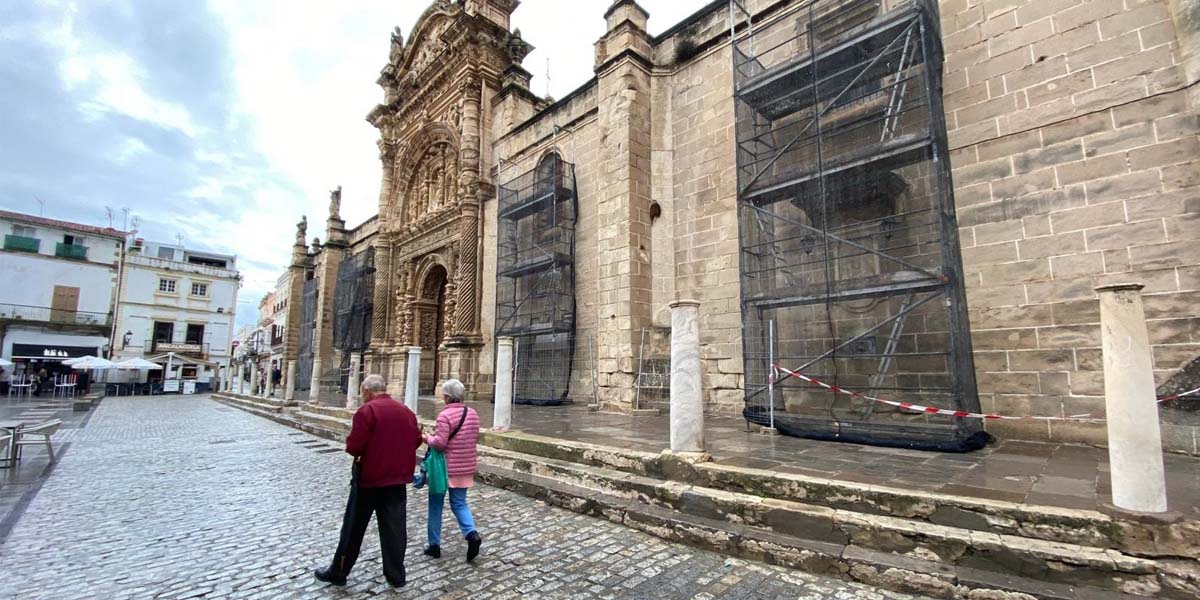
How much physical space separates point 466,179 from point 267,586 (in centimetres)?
1220

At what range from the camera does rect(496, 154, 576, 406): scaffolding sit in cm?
1057

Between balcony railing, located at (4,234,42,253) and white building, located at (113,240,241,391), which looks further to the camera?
white building, located at (113,240,241,391)

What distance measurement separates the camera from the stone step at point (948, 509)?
2.27 metres

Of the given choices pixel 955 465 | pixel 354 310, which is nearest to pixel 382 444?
pixel 955 465

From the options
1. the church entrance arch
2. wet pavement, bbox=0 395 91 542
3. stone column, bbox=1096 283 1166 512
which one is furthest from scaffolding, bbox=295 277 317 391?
stone column, bbox=1096 283 1166 512

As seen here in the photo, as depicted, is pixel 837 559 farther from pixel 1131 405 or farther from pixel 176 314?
pixel 176 314

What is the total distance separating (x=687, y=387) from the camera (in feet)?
13.0

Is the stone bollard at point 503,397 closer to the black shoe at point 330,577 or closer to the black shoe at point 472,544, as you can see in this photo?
the black shoe at point 472,544

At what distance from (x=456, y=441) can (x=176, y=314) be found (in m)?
38.8

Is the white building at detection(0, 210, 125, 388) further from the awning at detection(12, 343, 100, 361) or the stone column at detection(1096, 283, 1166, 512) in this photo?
the stone column at detection(1096, 283, 1166, 512)

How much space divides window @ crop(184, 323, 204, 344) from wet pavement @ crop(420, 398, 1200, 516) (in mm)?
37011

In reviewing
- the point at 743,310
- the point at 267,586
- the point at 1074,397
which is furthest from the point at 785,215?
the point at 267,586

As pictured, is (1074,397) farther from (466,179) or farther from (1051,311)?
(466,179)

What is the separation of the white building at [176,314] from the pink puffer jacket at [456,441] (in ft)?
105
